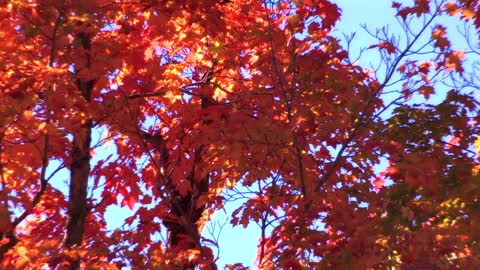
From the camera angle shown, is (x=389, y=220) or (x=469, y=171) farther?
(x=469, y=171)

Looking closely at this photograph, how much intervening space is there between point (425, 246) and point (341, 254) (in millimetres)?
884

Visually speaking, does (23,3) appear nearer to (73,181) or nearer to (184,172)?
(73,181)

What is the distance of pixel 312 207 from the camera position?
7008 mm

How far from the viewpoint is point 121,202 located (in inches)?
366

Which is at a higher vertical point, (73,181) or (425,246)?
(73,181)

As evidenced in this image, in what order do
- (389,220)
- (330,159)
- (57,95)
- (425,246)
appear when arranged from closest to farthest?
(425,246)
(57,95)
(389,220)
(330,159)

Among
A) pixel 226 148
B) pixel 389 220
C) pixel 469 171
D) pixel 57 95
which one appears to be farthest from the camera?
pixel 469 171

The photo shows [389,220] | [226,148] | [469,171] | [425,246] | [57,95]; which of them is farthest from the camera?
[469,171]

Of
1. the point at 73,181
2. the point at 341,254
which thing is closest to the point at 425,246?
the point at 341,254

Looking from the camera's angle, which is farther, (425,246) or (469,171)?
(469,171)

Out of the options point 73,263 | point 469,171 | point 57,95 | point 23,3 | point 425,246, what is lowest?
point 425,246

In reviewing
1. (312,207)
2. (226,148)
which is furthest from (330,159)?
(226,148)

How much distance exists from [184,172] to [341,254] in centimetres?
374

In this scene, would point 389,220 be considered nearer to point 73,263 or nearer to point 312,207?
point 312,207
